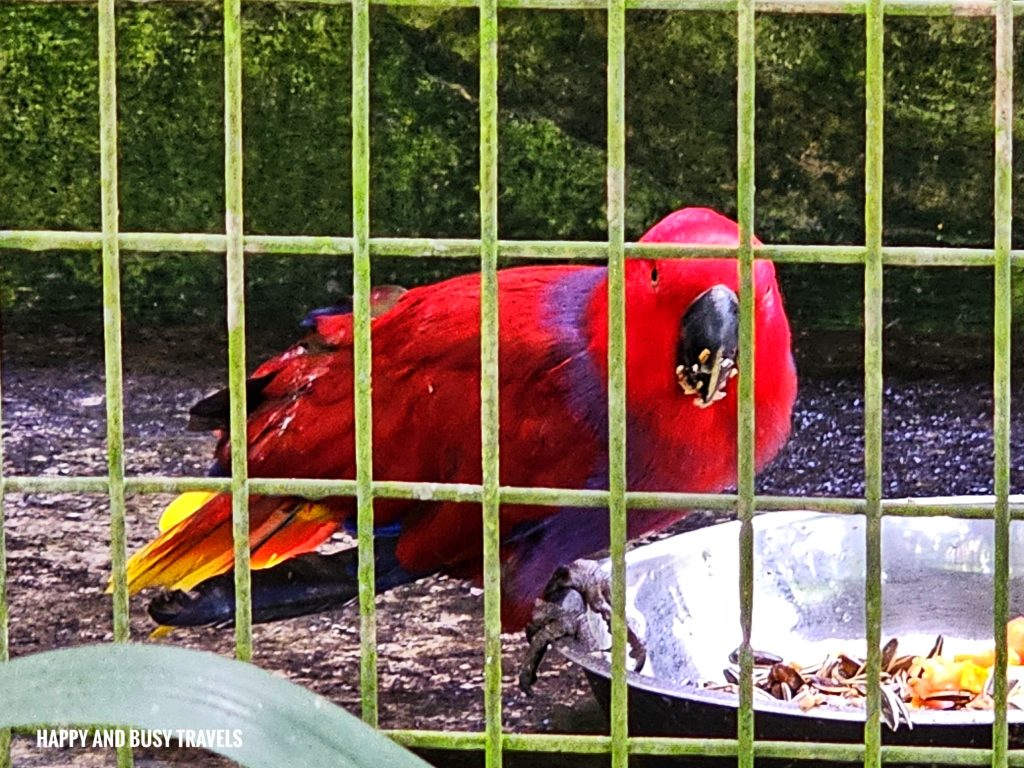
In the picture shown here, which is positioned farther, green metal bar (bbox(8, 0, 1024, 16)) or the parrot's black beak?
the parrot's black beak

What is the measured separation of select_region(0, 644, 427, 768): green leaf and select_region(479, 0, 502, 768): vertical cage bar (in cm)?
48

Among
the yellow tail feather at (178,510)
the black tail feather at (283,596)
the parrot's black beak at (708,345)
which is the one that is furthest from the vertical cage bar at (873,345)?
the yellow tail feather at (178,510)

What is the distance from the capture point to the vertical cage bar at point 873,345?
958 millimetres

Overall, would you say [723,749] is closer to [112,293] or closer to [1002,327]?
[1002,327]

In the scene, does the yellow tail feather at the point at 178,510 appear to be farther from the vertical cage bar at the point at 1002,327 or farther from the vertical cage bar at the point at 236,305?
the vertical cage bar at the point at 1002,327

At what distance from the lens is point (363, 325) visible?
999 millimetres

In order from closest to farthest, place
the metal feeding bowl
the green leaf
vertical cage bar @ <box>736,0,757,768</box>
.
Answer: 1. the green leaf
2. vertical cage bar @ <box>736,0,757,768</box>
3. the metal feeding bowl

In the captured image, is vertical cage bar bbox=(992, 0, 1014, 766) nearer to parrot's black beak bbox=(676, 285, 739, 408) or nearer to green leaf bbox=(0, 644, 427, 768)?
parrot's black beak bbox=(676, 285, 739, 408)

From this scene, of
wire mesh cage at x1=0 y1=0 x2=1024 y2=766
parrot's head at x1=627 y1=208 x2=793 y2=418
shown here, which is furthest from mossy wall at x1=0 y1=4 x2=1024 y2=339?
wire mesh cage at x1=0 y1=0 x2=1024 y2=766

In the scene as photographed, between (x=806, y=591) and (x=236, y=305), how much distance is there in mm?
877

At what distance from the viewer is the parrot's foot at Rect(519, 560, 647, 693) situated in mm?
1566

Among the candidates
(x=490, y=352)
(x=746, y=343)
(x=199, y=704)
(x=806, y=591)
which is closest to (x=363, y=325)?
(x=490, y=352)

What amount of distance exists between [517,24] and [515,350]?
0.35 meters

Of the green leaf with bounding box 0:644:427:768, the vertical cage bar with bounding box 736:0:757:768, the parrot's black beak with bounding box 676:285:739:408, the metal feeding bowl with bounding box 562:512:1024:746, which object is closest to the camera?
the green leaf with bounding box 0:644:427:768
